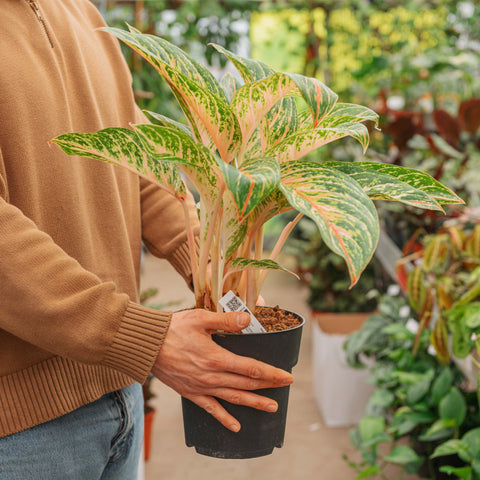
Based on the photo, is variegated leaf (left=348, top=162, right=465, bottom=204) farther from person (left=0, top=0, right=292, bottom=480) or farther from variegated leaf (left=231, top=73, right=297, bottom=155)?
person (left=0, top=0, right=292, bottom=480)

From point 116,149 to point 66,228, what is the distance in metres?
0.29

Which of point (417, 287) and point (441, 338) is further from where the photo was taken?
point (417, 287)

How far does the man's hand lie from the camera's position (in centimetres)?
77

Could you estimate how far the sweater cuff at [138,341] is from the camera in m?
0.79

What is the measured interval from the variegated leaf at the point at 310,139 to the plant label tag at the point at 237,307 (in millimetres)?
191

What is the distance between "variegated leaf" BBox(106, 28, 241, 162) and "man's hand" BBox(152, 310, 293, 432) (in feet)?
0.72

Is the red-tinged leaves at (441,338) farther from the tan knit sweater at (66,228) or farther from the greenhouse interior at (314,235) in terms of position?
the tan knit sweater at (66,228)

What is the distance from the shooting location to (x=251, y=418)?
0.80m

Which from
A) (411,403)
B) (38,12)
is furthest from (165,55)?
(411,403)

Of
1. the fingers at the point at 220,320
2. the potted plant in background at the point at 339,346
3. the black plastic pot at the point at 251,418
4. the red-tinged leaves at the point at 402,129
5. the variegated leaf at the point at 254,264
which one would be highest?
the variegated leaf at the point at 254,264

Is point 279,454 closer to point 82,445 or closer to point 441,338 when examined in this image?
point 441,338

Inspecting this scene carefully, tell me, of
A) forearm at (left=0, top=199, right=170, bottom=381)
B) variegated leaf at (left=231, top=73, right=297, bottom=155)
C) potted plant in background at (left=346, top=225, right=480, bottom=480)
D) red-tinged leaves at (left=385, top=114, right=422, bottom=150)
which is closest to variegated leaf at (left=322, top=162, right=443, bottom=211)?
variegated leaf at (left=231, top=73, right=297, bottom=155)

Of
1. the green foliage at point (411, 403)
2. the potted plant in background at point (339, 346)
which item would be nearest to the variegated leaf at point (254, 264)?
the green foliage at point (411, 403)

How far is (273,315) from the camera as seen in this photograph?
2.85ft
